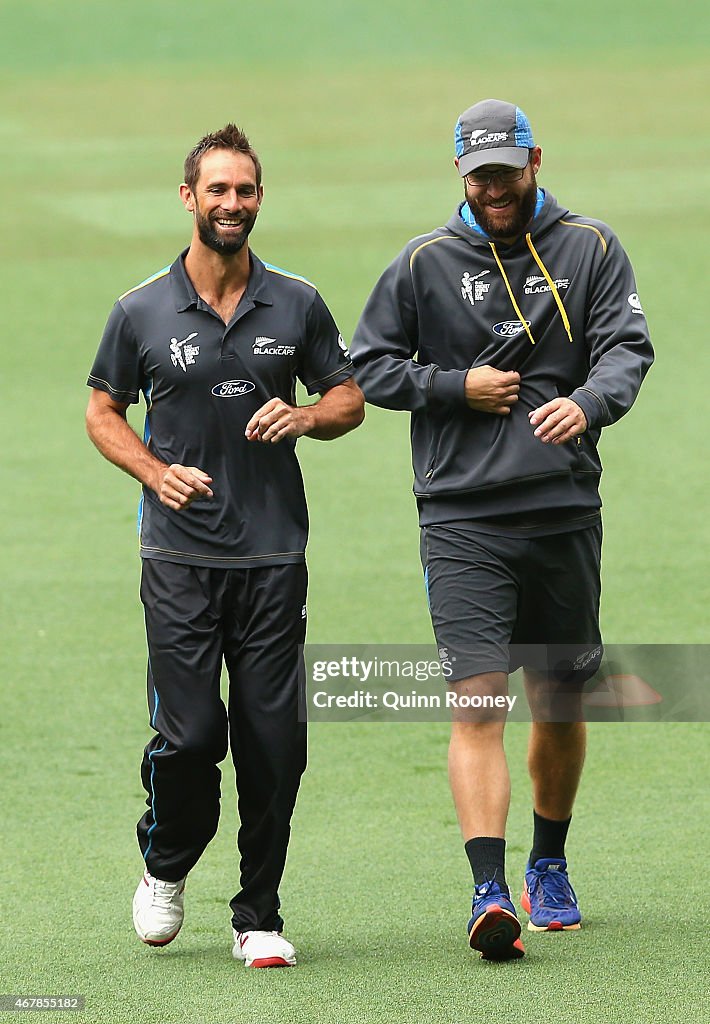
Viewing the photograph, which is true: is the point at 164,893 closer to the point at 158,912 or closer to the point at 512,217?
the point at 158,912

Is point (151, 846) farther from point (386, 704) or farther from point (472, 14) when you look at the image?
point (472, 14)

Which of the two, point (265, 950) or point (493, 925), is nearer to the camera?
point (493, 925)

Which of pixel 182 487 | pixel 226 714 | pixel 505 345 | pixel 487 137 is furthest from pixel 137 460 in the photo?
pixel 487 137

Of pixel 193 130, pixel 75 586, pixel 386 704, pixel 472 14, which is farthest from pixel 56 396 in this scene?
pixel 472 14

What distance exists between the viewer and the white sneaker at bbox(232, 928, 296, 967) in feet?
16.3

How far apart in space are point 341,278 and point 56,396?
11.3 feet

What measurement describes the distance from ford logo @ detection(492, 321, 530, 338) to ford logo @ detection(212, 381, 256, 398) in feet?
2.60

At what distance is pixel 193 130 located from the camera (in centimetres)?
2036

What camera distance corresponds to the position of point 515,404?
17.5ft

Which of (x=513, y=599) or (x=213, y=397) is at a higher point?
(x=213, y=397)

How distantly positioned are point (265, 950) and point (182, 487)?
130cm

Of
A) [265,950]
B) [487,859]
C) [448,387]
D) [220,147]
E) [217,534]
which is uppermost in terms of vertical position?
[220,147]

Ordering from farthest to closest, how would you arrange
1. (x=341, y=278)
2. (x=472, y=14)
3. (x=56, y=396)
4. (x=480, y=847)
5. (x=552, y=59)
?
1. (x=472, y=14)
2. (x=552, y=59)
3. (x=341, y=278)
4. (x=56, y=396)
5. (x=480, y=847)
